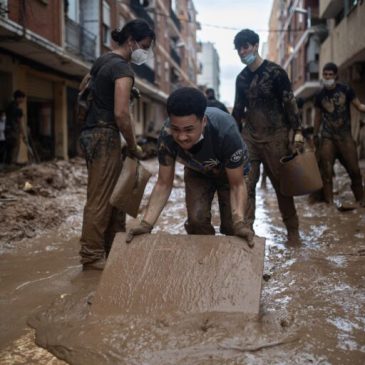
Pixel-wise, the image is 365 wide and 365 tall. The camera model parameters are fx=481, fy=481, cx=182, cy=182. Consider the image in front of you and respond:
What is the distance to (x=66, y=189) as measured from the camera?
25.9 feet

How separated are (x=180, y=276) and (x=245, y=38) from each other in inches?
92.7

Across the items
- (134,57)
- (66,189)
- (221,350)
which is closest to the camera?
(221,350)

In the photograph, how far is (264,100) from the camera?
4125mm

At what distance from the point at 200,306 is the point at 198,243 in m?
0.39

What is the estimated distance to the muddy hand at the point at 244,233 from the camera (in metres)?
2.55

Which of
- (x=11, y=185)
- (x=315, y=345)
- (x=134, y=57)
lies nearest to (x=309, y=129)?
(x=11, y=185)

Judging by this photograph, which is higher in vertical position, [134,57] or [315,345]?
[134,57]

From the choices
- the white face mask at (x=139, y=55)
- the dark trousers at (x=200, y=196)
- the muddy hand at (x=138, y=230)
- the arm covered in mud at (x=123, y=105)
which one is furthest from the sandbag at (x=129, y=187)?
the white face mask at (x=139, y=55)

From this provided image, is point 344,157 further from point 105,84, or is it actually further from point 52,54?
point 52,54

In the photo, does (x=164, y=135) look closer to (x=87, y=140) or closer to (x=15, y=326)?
(x=87, y=140)

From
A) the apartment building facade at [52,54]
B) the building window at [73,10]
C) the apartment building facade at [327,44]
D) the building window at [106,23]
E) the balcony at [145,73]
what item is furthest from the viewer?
the balcony at [145,73]

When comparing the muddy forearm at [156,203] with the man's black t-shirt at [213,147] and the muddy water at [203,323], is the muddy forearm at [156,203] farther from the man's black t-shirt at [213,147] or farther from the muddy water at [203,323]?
the muddy water at [203,323]

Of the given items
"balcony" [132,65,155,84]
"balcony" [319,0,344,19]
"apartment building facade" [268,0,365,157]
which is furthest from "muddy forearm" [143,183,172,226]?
"balcony" [132,65,155,84]

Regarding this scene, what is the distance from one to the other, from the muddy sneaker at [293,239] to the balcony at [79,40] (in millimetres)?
10734
